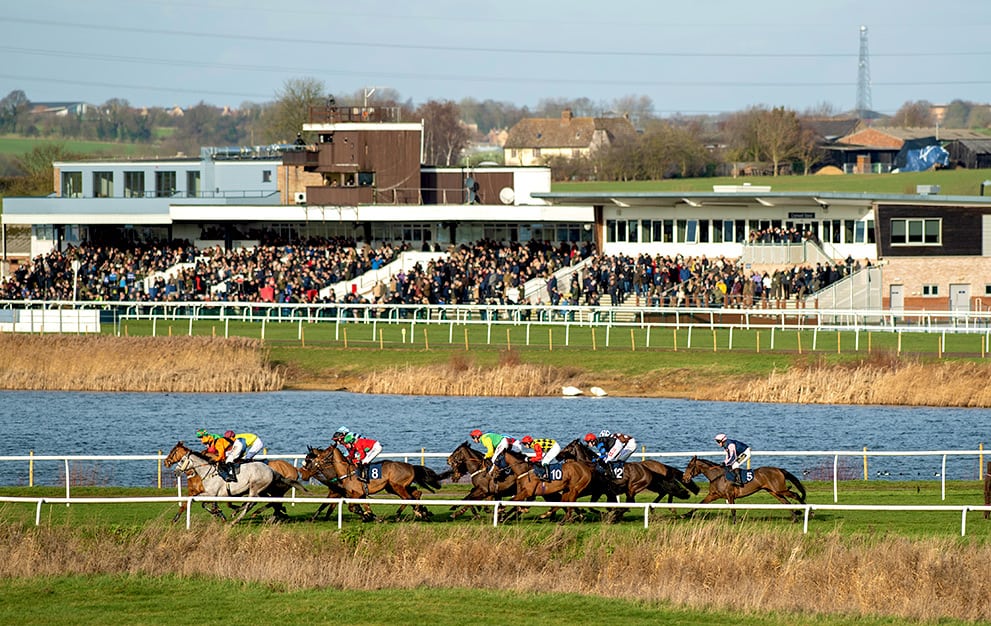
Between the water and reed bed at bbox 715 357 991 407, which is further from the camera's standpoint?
reed bed at bbox 715 357 991 407

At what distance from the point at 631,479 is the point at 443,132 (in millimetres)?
124357

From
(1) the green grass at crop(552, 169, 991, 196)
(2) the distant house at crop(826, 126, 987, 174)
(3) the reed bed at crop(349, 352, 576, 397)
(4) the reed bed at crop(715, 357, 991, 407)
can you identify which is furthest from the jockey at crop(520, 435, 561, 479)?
(2) the distant house at crop(826, 126, 987, 174)

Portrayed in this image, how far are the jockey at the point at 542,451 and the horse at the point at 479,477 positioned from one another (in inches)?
17.9

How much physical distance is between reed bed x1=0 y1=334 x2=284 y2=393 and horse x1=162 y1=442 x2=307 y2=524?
19.4m

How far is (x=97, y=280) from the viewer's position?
2392 inches

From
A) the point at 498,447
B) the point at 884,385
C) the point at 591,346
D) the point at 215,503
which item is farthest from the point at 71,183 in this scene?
the point at 498,447

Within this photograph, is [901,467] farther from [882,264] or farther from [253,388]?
[882,264]

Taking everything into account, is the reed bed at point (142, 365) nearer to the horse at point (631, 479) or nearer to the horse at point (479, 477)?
the horse at point (479, 477)

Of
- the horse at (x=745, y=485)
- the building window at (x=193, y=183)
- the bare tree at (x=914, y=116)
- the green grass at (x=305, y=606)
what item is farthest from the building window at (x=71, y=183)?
the bare tree at (x=914, y=116)

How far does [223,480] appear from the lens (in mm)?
20922

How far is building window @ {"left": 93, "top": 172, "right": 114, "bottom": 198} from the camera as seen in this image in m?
72.6

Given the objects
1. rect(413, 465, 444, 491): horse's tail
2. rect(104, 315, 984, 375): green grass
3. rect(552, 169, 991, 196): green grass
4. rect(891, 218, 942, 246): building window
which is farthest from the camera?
rect(552, 169, 991, 196): green grass

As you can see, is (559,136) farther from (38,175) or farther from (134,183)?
(134,183)

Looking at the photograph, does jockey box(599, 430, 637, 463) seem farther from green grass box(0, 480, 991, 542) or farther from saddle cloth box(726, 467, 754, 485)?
saddle cloth box(726, 467, 754, 485)
